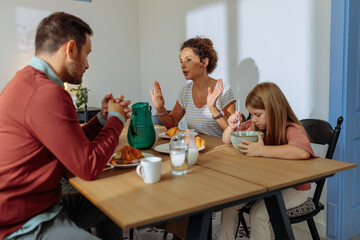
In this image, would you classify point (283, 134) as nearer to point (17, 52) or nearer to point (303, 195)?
point (303, 195)

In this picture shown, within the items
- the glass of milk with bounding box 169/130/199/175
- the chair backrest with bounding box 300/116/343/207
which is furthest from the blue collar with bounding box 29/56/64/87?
the chair backrest with bounding box 300/116/343/207

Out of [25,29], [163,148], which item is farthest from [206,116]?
[25,29]

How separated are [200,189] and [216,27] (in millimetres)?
2361

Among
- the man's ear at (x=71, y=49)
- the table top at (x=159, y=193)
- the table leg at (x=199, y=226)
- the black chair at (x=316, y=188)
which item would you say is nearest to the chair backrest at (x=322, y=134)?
the black chair at (x=316, y=188)

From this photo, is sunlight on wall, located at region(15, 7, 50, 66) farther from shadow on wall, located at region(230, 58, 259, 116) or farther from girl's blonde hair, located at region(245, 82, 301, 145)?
girl's blonde hair, located at region(245, 82, 301, 145)

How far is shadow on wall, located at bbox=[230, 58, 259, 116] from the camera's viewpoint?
271 cm

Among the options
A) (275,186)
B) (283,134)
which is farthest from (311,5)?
(275,186)

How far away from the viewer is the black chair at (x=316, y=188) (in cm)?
153

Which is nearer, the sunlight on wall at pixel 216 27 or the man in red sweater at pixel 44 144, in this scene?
the man in red sweater at pixel 44 144

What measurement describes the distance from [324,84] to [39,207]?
1.86m

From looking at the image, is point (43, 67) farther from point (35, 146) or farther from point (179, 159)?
point (179, 159)

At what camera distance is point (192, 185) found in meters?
1.05

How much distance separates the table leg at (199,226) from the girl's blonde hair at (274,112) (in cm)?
63

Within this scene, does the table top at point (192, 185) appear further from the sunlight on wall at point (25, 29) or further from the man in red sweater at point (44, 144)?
the sunlight on wall at point (25, 29)
